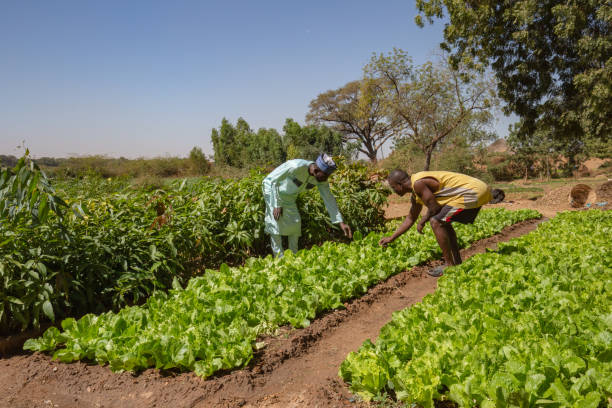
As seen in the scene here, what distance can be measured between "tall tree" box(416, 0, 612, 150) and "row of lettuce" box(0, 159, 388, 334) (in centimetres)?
1077

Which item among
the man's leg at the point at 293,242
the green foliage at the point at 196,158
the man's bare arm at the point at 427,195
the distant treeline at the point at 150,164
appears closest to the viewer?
the man's bare arm at the point at 427,195

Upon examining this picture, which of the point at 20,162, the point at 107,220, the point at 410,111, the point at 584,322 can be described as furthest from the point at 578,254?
the point at 410,111

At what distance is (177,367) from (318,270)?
5.62 ft

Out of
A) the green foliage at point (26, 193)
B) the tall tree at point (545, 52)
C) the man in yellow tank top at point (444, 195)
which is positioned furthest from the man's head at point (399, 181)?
the tall tree at point (545, 52)

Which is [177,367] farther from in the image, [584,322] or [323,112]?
[323,112]

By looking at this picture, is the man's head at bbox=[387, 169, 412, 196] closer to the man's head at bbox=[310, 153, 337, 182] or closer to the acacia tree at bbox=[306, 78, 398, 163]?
the man's head at bbox=[310, 153, 337, 182]

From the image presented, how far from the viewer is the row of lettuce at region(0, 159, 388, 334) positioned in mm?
2998

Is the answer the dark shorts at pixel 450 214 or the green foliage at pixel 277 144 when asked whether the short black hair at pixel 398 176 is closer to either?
the dark shorts at pixel 450 214

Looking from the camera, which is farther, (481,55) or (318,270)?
(481,55)

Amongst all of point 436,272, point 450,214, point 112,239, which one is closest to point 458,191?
point 450,214

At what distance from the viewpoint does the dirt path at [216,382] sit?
2281mm

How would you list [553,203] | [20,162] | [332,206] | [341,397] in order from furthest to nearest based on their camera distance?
[553,203] < [332,206] < [20,162] < [341,397]

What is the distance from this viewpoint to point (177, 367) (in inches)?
103

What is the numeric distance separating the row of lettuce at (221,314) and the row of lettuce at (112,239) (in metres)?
0.32
